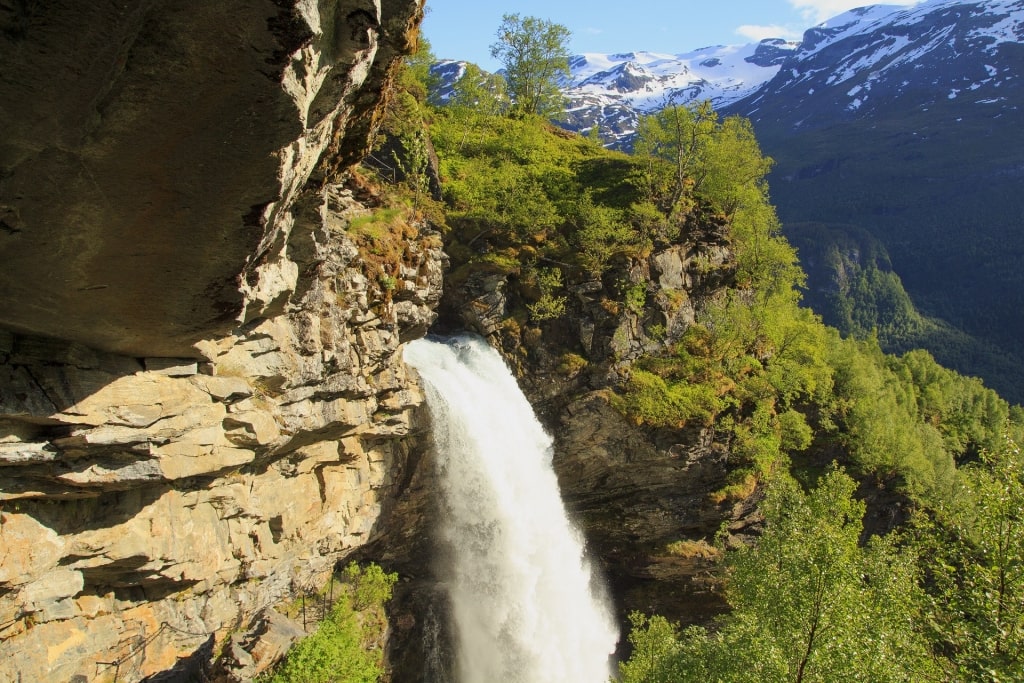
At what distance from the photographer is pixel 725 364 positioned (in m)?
33.2

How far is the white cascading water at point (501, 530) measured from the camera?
2556cm

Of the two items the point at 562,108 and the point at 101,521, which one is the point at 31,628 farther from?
the point at 562,108

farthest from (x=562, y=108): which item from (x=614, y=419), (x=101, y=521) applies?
(x=101, y=521)

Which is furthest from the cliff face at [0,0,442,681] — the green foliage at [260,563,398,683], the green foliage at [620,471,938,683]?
the green foliage at [620,471,938,683]

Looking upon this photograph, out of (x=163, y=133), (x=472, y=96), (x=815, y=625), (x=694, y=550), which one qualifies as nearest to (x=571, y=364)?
(x=694, y=550)

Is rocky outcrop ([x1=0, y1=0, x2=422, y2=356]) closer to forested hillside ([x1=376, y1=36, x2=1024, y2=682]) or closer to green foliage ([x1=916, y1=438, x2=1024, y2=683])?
green foliage ([x1=916, y1=438, x2=1024, y2=683])

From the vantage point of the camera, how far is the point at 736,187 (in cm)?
3700

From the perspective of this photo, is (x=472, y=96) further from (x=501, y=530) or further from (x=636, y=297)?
(x=501, y=530)

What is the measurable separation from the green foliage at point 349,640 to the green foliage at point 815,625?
10.6m

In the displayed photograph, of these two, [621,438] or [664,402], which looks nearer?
[621,438]

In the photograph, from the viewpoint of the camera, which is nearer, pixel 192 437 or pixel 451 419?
pixel 192 437

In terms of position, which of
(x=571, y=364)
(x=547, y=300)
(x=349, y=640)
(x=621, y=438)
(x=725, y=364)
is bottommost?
(x=349, y=640)

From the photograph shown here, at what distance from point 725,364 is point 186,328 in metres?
28.8

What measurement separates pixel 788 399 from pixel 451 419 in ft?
67.5
